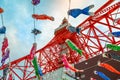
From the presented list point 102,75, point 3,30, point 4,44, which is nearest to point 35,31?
point 3,30

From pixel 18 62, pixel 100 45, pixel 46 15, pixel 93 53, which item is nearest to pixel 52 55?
pixel 18 62

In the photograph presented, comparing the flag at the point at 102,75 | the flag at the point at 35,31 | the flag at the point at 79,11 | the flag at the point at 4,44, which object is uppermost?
the flag at the point at 79,11

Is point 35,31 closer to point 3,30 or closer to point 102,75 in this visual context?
point 3,30

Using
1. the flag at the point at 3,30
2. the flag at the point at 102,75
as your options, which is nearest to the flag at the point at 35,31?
the flag at the point at 3,30

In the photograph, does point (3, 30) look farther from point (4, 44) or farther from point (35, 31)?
point (35, 31)

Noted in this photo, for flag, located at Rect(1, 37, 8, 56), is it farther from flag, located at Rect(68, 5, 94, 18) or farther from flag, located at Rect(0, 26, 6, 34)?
flag, located at Rect(68, 5, 94, 18)

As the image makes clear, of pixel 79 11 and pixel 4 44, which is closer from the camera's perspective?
pixel 79 11

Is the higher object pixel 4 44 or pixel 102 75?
pixel 4 44

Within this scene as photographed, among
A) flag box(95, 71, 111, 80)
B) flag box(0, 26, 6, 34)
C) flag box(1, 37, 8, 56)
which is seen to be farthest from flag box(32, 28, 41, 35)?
flag box(95, 71, 111, 80)

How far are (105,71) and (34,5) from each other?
9.54m

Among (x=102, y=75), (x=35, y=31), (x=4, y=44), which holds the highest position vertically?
(x=35, y=31)

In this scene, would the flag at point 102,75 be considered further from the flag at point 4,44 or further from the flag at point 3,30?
the flag at point 4,44

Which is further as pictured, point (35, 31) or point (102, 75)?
point (35, 31)

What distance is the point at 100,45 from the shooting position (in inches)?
1163
